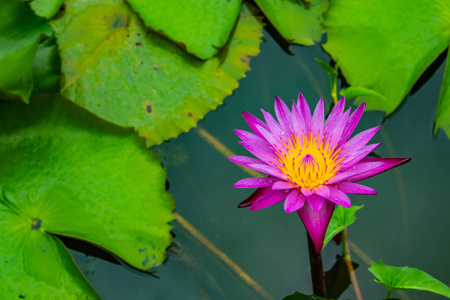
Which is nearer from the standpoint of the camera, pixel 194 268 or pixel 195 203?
pixel 194 268

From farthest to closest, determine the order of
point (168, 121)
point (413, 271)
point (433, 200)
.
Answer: point (168, 121) → point (433, 200) → point (413, 271)

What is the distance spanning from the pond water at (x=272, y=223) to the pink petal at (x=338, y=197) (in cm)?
64

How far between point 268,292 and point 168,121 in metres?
0.88

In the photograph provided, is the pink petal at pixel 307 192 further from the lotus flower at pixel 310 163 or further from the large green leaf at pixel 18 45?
the large green leaf at pixel 18 45

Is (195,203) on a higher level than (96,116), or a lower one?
lower

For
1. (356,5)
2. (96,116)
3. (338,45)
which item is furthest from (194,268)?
(356,5)

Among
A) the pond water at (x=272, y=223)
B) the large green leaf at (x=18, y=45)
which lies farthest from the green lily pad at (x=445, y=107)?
the large green leaf at (x=18, y=45)

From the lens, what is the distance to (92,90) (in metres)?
2.09

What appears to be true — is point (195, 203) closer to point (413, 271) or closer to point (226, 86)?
point (226, 86)

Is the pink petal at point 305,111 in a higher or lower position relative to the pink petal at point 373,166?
higher

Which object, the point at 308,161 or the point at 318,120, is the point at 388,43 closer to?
the point at 318,120

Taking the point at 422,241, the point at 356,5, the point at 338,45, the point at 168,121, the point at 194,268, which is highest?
the point at 356,5

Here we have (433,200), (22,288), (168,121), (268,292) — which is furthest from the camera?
(168,121)

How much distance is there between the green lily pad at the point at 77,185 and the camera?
1752 millimetres
